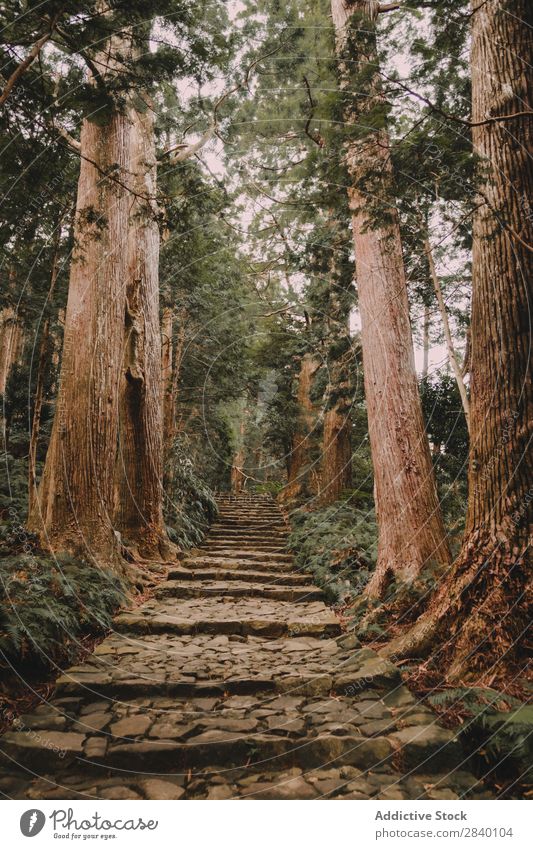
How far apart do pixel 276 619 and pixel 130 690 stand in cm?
212

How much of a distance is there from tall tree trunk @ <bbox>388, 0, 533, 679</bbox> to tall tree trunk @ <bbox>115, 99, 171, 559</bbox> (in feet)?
16.4

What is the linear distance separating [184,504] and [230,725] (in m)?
7.81

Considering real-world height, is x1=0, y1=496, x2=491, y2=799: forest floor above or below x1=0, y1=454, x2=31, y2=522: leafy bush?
below

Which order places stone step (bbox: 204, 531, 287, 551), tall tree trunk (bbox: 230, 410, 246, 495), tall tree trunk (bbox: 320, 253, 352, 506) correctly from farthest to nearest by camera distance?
tall tree trunk (bbox: 230, 410, 246, 495), stone step (bbox: 204, 531, 287, 551), tall tree trunk (bbox: 320, 253, 352, 506)

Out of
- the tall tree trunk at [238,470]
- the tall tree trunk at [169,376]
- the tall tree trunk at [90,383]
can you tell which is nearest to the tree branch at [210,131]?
the tall tree trunk at [90,383]

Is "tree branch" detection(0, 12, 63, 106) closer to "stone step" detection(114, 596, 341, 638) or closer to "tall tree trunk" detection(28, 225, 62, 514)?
"tall tree trunk" detection(28, 225, 62, 514)

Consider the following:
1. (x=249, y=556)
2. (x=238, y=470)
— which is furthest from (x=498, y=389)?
(x=238, y=470)

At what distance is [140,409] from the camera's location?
7.58 m

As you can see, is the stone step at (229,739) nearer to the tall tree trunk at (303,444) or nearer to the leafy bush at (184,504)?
the leafy bush at (184,504)

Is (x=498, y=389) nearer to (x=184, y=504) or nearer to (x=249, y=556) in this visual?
(x=249, y=556)

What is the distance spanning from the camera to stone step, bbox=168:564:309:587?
6953 mm

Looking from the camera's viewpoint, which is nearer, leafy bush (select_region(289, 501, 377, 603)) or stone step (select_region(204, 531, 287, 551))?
leafy bush (select_region(289, 501, 377, 603))

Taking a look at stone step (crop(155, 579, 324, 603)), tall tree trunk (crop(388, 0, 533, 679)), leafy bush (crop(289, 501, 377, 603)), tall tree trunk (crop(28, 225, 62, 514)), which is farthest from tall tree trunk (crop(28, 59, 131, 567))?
tall tree trunk (crop(388, 0, 533, 679))
